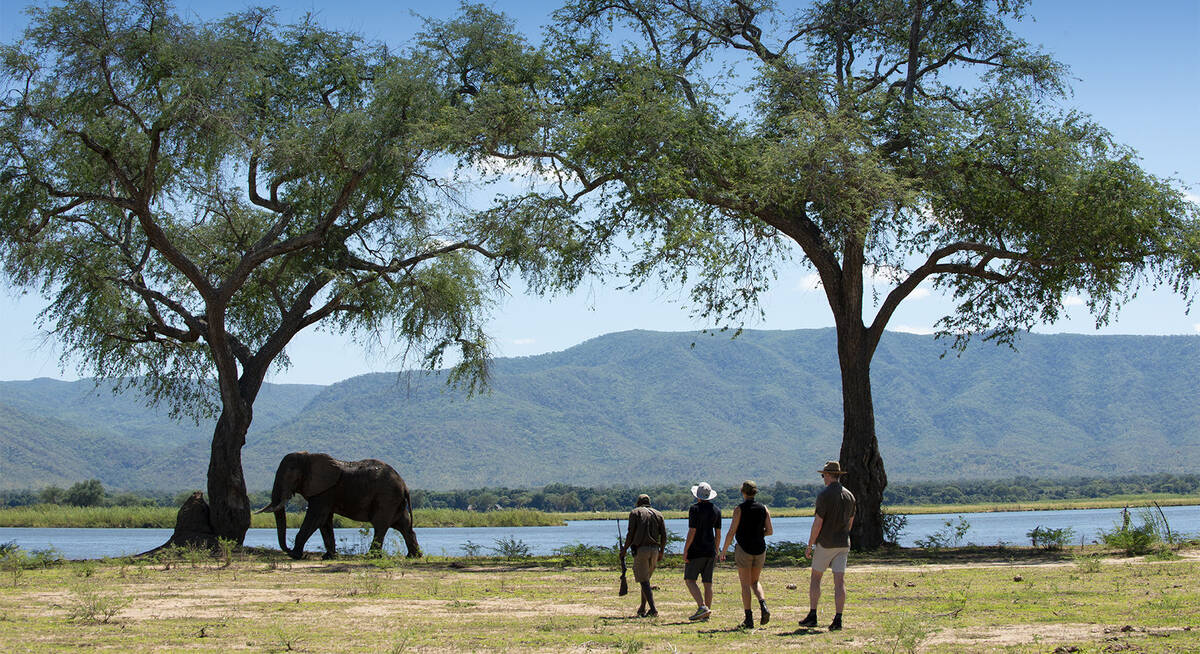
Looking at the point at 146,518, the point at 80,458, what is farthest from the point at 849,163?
the point at 80,458

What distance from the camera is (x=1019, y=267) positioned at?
24781 millimetres

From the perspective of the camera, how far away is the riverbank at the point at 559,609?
1064 cm

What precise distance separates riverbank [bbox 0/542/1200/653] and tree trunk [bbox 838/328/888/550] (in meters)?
4.21

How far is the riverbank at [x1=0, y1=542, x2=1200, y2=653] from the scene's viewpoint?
10.6 meters

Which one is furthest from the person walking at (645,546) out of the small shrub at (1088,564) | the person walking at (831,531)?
the small shrub at (1088,564)

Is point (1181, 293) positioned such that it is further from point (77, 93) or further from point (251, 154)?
point (77, 93)

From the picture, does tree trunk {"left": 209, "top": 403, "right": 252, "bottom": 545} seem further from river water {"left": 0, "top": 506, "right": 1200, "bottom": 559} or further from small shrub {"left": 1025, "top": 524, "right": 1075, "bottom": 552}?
small shrub {"left": 1025, "top": 524, "right": 1075, "bottom": 552}

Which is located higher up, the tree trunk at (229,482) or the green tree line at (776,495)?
the tree trunk at (229,482)

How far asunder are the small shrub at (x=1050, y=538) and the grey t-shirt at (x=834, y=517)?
1354 centimetres

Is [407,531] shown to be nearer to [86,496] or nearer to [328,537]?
[328,537]

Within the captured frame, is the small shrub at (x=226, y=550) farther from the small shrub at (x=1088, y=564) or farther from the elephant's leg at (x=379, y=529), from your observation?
the small shrub at (x=1088, y=564)

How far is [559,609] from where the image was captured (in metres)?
14.0

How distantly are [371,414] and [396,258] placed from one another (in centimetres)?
17331

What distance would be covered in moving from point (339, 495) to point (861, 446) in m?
11.5
